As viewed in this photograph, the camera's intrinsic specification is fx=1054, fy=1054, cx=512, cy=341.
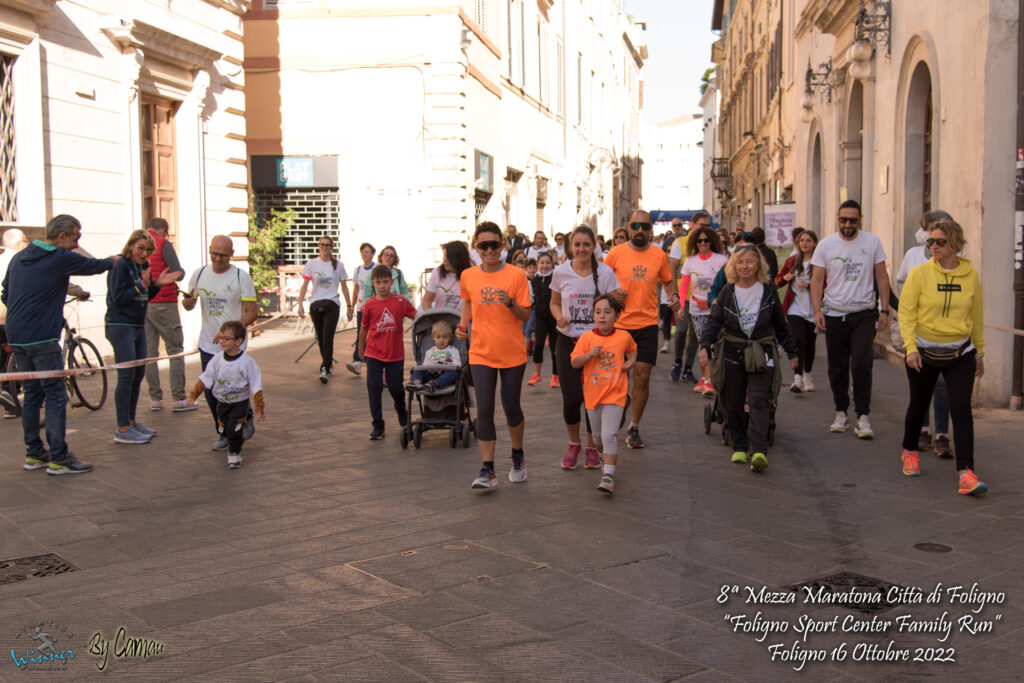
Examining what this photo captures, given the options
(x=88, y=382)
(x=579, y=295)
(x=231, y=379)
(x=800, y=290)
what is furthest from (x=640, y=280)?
(x=88, y=382)

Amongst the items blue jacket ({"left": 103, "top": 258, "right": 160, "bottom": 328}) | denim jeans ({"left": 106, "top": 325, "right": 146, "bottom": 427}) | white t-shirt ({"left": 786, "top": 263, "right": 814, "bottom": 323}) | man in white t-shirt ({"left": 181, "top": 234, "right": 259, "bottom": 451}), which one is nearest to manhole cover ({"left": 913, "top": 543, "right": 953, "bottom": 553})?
white t-shirt ({"left": 786, "top": 263, "right": 814, "bottom": 323})

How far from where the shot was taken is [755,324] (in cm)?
759

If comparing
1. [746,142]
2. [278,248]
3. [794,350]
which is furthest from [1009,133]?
[746,142]

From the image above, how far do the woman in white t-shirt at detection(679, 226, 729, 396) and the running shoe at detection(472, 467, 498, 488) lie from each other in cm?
460

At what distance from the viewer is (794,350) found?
7.90 meters

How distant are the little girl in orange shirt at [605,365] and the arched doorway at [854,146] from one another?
37.4 ft

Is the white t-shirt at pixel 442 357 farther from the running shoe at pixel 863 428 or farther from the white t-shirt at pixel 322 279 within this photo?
the white t-shirt at pixel 322 279

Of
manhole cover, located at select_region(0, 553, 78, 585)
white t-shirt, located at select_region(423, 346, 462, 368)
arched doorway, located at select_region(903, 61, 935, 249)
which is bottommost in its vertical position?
manhole cover, located at select_region(0, 553, 78, 585)

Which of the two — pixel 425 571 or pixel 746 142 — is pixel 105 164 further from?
pixel 746 142

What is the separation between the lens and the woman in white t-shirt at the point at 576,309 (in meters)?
7.53

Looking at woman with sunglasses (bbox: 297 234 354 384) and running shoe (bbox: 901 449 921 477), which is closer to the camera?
running shoe (bbox: 901 449 921 477)

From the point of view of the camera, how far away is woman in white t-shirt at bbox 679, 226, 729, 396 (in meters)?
11.1

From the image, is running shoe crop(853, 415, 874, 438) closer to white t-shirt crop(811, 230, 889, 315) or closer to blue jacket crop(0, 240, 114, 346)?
white t-shirt crop(811, 230, 889, 315)

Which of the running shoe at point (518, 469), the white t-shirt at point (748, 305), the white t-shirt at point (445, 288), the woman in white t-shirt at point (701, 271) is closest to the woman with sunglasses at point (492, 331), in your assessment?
the running shoe at point (518, 469)
